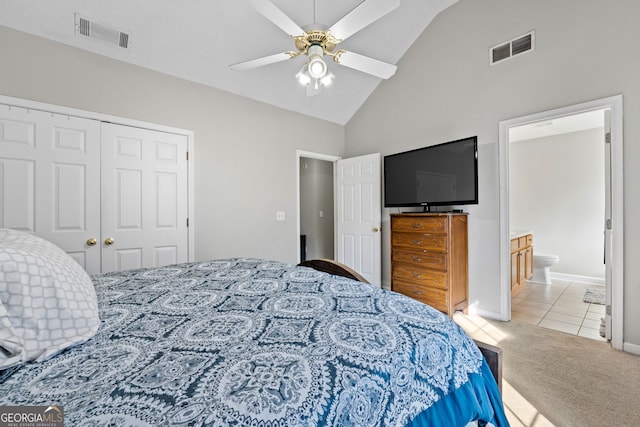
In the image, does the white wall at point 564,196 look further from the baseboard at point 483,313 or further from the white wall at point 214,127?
the white wall at point 214,127

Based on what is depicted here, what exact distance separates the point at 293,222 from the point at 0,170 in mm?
2801

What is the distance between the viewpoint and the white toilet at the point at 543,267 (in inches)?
166

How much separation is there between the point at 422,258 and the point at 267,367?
9.11 ft

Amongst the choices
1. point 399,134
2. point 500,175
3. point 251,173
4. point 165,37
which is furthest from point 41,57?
point 500,175

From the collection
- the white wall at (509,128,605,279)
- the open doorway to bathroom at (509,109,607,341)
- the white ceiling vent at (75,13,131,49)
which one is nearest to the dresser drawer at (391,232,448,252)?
the open doorway to bathroom at (509,109,607,341)

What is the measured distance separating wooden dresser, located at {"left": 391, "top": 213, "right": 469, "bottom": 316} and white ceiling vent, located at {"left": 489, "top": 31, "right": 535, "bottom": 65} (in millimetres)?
1685

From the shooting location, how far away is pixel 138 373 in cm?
62

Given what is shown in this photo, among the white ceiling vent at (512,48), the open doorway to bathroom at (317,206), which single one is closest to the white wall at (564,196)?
the white ceiling vent at (512,48)

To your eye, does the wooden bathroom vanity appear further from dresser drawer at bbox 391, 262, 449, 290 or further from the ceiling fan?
the ceiling fan

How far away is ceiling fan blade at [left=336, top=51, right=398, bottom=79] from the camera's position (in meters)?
2.09

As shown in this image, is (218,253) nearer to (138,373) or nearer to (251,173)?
(251,173)

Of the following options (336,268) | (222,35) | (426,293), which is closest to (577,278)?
(426,293)

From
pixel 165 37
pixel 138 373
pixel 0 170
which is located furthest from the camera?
pixel 165 37

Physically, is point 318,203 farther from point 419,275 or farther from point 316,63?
point 316,63
